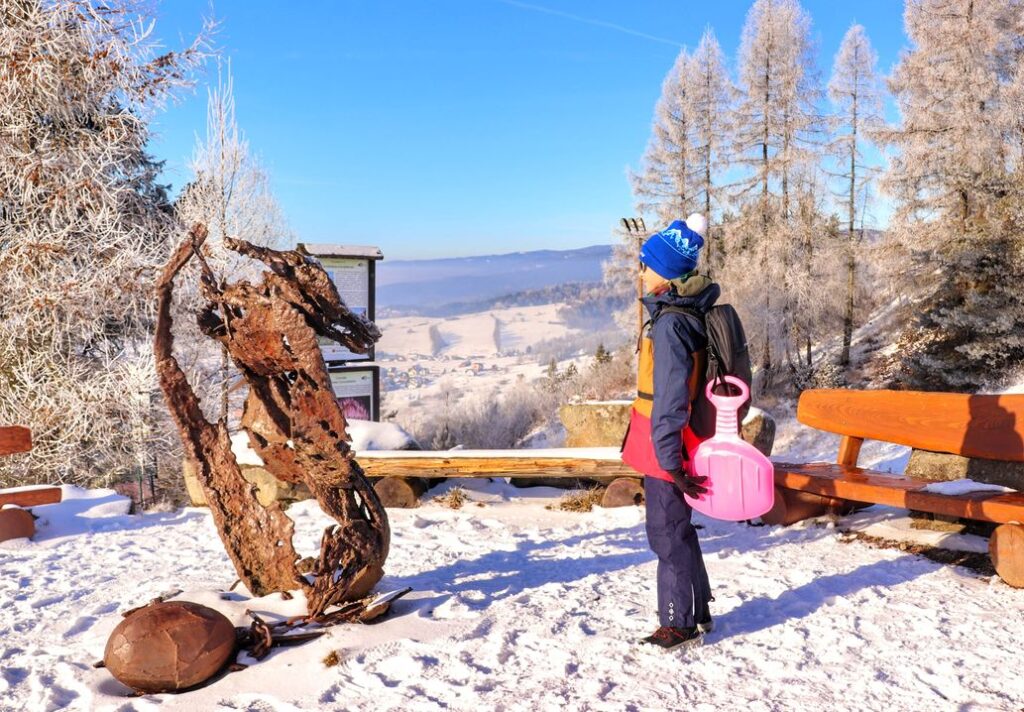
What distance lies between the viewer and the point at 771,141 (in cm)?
1970

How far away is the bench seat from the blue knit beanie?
2.29 metres

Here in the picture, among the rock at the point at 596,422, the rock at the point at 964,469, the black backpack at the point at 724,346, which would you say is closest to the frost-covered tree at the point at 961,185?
the rock at the point at 596,422

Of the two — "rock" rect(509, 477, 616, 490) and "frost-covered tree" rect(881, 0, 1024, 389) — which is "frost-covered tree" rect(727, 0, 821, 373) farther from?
"rock" rect(509, 477, 616, 490)

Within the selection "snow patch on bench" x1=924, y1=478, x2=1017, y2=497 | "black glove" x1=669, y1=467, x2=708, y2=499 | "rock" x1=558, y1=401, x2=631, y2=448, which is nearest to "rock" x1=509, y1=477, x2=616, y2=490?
"rock" x1=558, y1=401, x2=631, y2=448

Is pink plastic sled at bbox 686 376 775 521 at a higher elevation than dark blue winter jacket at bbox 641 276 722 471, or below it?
below

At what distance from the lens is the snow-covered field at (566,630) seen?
113 inches

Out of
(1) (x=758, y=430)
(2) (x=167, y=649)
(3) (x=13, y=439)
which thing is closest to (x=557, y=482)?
(1) (x=758, y=430)

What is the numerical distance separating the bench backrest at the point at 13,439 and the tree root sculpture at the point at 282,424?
9.14 feet

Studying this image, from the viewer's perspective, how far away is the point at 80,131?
984cm

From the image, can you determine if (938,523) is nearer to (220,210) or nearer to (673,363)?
(673,363)

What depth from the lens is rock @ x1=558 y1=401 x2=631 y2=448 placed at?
26.3ft

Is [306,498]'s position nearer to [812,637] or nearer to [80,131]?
[812,637]

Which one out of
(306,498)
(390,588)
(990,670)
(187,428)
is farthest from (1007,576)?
(306,498)

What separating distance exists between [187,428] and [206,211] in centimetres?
931
